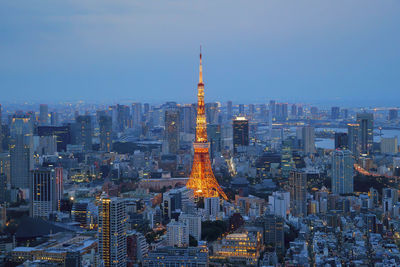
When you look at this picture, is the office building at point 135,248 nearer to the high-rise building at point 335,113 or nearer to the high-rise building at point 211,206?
the high-rise building at point 211,206

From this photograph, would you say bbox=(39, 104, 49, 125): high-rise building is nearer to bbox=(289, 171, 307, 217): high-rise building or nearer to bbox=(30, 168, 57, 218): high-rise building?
bbox=(30, 168, 57, 218): high-rise building

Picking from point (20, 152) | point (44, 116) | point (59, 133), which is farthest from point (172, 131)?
point (20, 152)

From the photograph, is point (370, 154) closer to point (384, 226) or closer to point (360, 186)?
point (360, 186)

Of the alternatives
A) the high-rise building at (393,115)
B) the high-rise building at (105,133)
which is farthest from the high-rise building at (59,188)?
the high-rise building at (393,115)

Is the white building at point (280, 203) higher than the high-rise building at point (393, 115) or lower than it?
lower

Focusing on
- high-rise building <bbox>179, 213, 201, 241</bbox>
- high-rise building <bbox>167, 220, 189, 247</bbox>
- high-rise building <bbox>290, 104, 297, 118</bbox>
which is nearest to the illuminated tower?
high-rise building <bbox>179, 213, 201, 241</bbox>

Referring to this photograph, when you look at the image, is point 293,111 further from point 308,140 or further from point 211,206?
point 211,206
